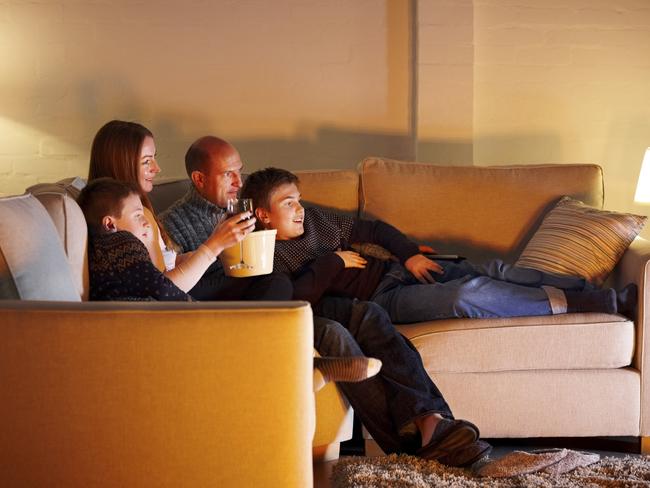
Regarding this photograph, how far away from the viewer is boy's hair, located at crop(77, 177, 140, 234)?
2.44 meters

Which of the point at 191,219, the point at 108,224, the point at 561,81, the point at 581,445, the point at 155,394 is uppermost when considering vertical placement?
the point at 561,81

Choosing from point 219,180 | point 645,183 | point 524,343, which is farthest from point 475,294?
point 645,183

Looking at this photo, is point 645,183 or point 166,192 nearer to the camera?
point 166,192

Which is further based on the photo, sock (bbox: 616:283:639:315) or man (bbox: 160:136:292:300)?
man (bbox: 160:136:292:300)

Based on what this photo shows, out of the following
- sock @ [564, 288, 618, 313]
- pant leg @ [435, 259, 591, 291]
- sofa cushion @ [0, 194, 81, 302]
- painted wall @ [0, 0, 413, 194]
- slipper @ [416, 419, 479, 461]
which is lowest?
slipper @ [416, 419, 479, 461]

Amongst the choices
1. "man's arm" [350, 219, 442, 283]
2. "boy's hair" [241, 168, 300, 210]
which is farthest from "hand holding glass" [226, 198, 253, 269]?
"man's arm" [350, 219, 442, 283]

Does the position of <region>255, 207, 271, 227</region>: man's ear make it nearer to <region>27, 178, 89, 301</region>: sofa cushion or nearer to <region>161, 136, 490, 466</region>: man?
<region>161, 136, 490, 466</region>: man

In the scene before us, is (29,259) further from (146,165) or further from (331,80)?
(331,80)

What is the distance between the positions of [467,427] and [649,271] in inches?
32.8

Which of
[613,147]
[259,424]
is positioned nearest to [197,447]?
[259,424]

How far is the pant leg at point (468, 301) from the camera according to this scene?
3.02 meters

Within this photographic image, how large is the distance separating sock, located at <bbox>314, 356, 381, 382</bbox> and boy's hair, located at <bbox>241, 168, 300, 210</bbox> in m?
1.26

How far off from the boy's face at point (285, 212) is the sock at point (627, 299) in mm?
1025

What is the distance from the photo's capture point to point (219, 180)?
134 inches
